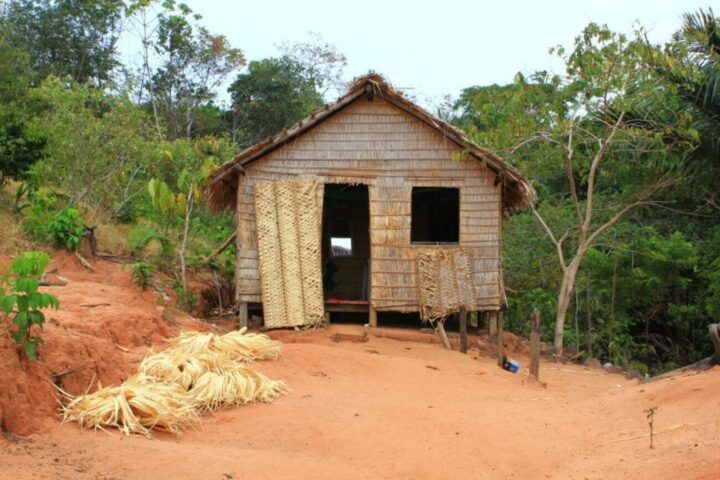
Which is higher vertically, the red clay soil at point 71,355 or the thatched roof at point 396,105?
the thatched roof at point 396,105

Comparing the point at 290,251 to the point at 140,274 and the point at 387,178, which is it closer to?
the point at 387,178

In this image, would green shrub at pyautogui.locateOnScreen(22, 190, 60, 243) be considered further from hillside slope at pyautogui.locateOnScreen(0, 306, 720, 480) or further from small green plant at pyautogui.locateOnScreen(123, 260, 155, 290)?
hillside slope at pyautogui.locateOnScreen(0, 306, 720, 480)

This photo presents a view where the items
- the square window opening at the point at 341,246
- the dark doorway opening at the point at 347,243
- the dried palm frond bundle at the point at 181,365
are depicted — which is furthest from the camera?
the square window opening at the point at 341,246

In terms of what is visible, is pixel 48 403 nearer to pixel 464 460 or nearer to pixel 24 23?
pixel 464 460

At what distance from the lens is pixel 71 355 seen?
6.91 metres

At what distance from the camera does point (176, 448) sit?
6051 millimetres

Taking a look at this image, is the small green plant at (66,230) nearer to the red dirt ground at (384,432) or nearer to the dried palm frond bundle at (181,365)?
the red dirt ground at (384,432)

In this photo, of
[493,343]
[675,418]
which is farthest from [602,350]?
[675,418]

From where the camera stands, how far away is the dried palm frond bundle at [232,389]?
295 inches

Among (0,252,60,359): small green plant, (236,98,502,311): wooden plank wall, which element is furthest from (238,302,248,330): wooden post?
(0,252,60,359): small green plant

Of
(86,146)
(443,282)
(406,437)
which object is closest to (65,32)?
(86,146)

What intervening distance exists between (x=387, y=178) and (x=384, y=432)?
7719 millimetres

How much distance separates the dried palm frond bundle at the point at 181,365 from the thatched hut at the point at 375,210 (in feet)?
19.0

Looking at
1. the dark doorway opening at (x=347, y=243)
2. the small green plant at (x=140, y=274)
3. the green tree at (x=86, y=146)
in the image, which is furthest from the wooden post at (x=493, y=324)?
the green tree at (x=86, y=146)
